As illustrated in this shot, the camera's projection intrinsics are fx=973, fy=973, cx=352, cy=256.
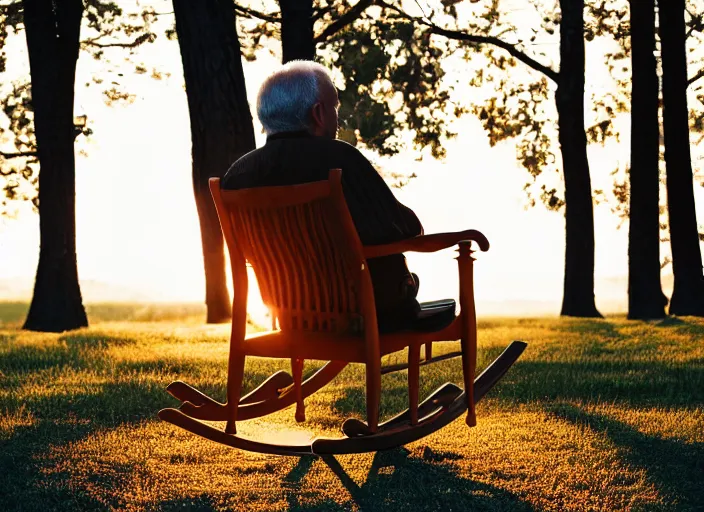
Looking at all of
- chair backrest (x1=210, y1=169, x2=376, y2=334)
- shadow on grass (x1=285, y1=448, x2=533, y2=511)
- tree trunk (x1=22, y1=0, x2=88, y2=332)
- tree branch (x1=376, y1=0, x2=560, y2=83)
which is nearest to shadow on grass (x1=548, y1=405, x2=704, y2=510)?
shadow on grass (x1=285, y1=448, x2=533, y2=511)

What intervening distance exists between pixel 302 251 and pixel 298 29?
9160 mm

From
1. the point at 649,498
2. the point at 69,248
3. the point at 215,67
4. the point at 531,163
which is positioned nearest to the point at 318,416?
the point at 649,498

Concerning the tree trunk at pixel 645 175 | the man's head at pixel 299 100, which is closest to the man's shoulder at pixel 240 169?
the man's head at pixel 299 100

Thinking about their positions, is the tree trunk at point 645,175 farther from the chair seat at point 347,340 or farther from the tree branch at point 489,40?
the chair seat at point 347,340

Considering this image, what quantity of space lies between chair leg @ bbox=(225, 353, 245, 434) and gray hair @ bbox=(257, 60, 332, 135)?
1276 mm

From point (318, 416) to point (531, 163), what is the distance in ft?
42.9

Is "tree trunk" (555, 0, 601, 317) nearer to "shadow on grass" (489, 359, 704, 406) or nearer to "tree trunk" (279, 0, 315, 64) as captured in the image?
"tree trunk" (279, 0, 315, 64)

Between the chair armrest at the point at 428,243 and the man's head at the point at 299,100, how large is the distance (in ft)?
2.29

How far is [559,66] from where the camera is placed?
1669cm

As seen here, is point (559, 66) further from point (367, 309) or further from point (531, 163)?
point (367, 309)

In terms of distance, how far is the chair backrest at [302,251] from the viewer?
4711 millimetres

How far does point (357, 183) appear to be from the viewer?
15.9ft

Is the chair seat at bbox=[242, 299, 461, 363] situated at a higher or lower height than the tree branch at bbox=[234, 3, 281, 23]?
lower

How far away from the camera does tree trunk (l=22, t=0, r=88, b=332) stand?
49.2ft
